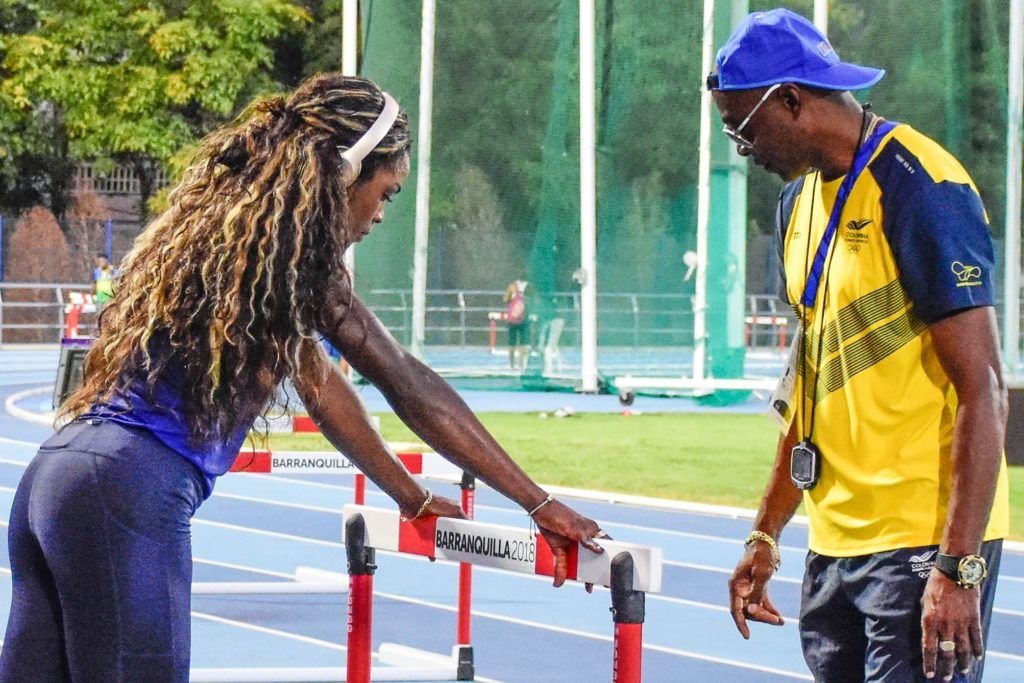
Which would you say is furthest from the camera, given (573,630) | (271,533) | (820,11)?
(820,11)

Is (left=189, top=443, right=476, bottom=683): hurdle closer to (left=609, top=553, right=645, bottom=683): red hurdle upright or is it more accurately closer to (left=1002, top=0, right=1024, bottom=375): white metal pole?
(left=609, top=553, right=645, bottom=683): red hurdle upright

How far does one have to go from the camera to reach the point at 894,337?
123 inches

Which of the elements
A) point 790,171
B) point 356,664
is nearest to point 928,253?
point 790,171

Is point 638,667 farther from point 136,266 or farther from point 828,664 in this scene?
point 136,266

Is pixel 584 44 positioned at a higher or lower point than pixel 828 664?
higher

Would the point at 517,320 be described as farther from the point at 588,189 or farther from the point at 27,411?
the point at 27,411

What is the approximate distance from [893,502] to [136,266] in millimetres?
1384

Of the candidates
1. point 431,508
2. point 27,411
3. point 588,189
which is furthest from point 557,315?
point 431,508

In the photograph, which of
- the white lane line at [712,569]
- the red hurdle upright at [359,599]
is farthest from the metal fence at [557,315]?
the red hurdle upright at [359,599]

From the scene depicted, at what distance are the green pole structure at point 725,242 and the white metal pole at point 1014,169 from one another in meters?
3.01

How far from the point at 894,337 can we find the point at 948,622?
50cm

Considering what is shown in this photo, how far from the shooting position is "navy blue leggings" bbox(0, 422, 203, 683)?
9.50 ft

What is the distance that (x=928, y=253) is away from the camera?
3.02 metres

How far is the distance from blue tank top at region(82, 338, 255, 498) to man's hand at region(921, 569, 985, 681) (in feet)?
3.93
